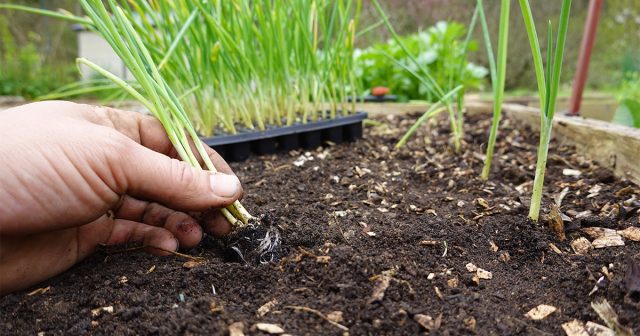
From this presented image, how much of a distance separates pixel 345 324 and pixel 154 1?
3.99 ft

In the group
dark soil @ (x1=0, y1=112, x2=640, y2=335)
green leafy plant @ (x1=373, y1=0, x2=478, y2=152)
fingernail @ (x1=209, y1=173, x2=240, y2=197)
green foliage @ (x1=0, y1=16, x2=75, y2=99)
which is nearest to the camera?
dark soil @ (x1=0, y1=112, x2=640, y2=335)

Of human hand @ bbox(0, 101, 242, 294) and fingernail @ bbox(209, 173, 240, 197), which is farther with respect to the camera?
fingernail @ bbox(209, 173, 240, 197)

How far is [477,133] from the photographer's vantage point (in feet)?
5.75

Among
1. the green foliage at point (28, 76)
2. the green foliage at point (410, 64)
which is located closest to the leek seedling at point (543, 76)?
the green foliage at point (410, 64)

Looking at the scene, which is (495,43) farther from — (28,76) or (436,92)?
(28,76)

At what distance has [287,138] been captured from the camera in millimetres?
1551

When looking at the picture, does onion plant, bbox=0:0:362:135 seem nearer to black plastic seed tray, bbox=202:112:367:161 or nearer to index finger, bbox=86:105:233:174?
black plastic seed tray, bbox=202:112:367:161

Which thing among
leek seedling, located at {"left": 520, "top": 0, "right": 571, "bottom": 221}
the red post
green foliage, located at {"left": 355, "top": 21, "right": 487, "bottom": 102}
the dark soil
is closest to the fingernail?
the dark soil

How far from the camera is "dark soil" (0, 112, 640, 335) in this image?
0.65m

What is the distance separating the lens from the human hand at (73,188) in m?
0.67

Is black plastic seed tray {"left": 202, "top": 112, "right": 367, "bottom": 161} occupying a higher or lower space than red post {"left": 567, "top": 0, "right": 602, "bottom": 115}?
lower

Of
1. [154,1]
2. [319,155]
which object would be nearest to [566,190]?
[319,155]

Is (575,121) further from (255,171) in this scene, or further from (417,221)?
(255,171)

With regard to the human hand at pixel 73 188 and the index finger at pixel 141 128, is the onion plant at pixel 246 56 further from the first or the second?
the human hand at pixel 73 188
